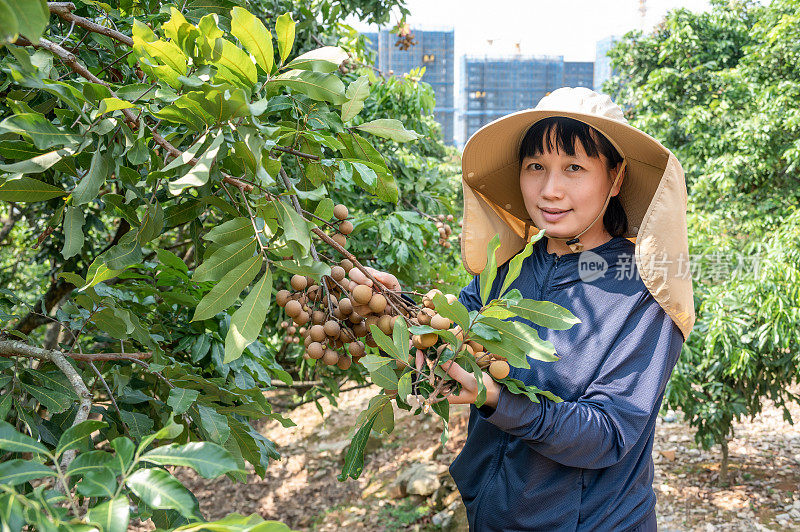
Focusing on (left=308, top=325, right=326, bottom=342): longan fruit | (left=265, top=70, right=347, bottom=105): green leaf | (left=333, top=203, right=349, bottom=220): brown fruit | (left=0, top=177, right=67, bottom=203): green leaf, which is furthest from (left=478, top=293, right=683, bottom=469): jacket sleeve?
(left=0, top=177, right=67, bottom=203): green leaf

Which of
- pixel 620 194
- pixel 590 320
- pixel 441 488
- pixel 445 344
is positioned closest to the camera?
pixel 445 344

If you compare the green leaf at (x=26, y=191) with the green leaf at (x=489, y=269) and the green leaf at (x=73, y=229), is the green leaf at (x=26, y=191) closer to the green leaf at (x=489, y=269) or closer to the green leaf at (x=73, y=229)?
the green leaf at (x=73, y=229)

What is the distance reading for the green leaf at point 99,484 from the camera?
0.56 m

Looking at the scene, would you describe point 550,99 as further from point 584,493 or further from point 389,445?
point 389,445

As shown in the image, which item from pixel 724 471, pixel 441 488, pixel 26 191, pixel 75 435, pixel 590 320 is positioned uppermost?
pixel 26 191

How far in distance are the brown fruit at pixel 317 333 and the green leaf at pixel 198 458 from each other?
329 millimetres

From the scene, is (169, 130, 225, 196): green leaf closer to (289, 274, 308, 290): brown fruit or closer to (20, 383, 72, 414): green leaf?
(289, 274, 308, 290): brown fruit

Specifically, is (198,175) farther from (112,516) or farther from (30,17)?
(112,516)

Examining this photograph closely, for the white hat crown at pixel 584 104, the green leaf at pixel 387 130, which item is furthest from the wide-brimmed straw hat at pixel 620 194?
the green leaf at pixel 387 130

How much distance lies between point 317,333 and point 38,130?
→ 0.46 meters

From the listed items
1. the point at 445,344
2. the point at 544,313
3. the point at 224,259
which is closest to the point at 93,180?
the point at 224,259

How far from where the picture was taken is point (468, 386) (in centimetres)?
92

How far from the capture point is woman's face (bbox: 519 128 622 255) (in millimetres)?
1254

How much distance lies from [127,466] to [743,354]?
3.75 m
